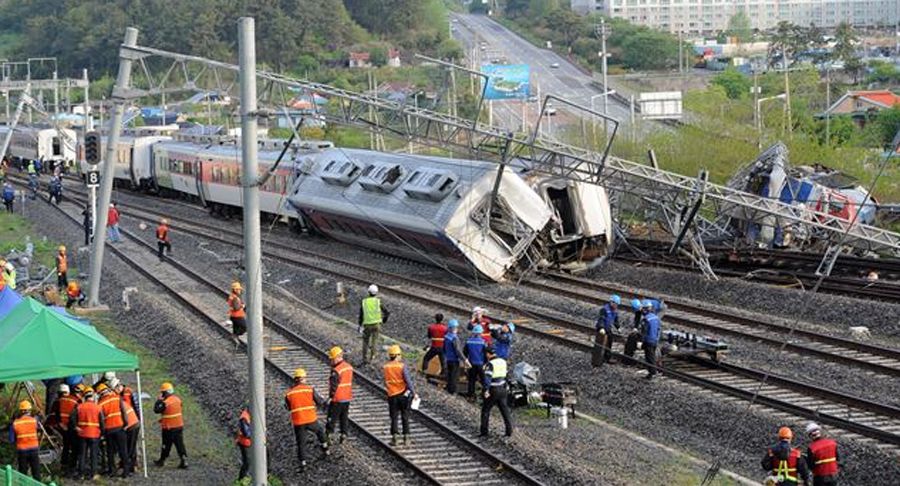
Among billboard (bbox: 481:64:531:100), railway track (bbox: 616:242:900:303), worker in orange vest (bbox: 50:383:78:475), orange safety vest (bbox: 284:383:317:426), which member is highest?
billboard (bbox: 481:64:531:100)

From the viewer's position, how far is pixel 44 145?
270 ft

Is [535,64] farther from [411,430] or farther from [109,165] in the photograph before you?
[411,430]

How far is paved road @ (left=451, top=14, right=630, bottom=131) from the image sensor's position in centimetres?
10994

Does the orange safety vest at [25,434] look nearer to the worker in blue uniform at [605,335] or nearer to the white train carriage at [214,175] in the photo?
the worker in blue uniform at [605,335]

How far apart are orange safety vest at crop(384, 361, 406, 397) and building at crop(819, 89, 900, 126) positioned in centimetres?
8292

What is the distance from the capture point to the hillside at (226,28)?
427 feet

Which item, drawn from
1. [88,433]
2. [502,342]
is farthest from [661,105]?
[88,433]

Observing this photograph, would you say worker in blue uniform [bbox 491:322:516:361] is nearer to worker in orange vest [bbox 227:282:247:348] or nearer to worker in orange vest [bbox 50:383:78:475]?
worker in orange vest [bbox 50:383:78:475]

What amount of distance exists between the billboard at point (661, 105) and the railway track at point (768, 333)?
3549cm

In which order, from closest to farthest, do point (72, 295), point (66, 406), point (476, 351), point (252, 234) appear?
point (252, 234), point (66, 406), point (476, 351), point (72, 295)

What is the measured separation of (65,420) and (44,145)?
221 ft

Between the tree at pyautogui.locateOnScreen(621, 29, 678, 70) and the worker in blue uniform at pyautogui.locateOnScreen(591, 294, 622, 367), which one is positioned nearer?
the worker in blue uniform at pyautogui.locateOnScreen(591, 294, 622, 367)

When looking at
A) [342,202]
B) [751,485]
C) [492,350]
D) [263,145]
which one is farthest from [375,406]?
[263,145]

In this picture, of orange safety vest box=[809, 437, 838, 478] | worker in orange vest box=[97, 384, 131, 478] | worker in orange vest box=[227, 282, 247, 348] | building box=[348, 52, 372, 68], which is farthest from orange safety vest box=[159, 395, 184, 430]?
building box=[348, 52, 372, 68]
